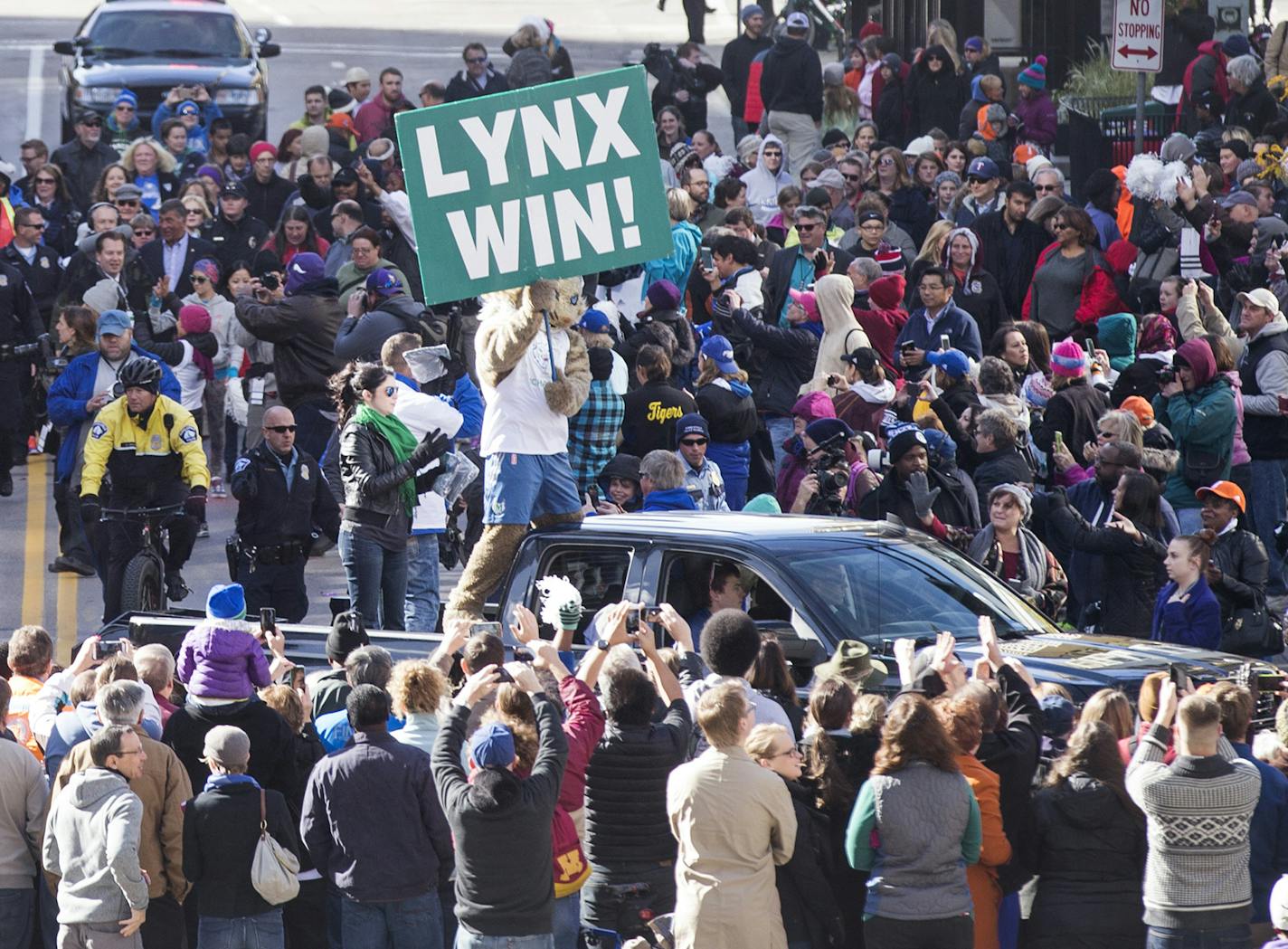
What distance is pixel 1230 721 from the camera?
24.9 ft

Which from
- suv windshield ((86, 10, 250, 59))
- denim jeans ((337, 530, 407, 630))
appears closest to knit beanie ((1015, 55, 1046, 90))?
suv windshield ((86, 10, 250, 59))

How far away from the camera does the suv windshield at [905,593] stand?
368 inches

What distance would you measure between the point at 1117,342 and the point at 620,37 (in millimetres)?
24109

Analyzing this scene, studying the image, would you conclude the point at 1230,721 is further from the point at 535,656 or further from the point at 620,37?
the point at 620,37

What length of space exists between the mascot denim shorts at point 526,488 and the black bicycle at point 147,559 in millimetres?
3384

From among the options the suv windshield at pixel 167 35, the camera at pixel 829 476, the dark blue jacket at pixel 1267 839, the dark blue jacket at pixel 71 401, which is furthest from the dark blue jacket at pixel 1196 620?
the suv windshield at pixel 167 35

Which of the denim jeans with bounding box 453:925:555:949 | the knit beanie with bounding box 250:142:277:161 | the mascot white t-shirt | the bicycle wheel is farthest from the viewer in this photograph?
the knit beanie with bounding box 250:142:277:161

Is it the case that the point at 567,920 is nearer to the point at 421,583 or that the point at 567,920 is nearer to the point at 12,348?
the point at 421,583

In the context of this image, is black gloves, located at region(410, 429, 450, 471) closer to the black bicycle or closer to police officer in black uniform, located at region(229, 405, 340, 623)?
police officer in black uniform, located at region(229, 405, 340, 623)

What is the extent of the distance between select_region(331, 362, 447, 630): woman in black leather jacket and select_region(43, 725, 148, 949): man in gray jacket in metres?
4.22

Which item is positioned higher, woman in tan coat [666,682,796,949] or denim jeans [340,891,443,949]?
woman in tan coat [666,682,796,949]

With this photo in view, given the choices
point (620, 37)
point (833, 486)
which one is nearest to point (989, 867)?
point (833, 486)

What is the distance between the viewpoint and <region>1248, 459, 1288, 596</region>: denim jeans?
46.3 ft

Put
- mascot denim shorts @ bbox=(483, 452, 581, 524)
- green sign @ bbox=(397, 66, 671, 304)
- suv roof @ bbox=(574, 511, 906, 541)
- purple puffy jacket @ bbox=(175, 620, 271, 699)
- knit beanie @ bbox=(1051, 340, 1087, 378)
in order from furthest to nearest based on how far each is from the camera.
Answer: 1. knit beanie @ bbox=(1051, 340, 1087, 378)
2. mascot denim shorts @ bbox=(483, 452, 581, 524)
3. green sign @ bbox=(397, 66, 671, 304)
4. suv roof @ bbox=(574, 511, 906, 541)
5. purple puffy jacket @ bbox=(175, 620, 271, 699)
